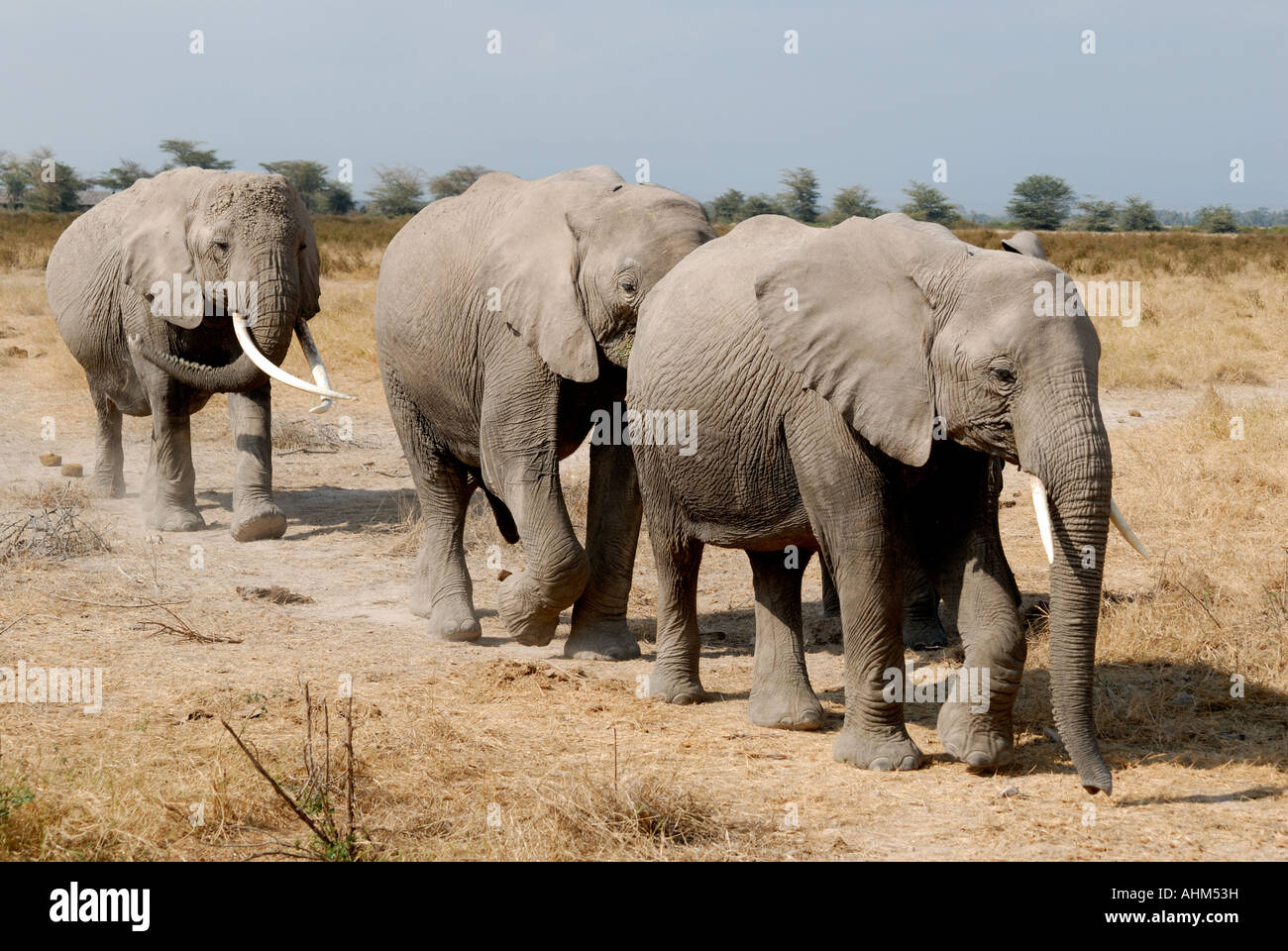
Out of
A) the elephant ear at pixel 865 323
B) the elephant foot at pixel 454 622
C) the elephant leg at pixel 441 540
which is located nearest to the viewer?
the elephant ear at pixel 865 323

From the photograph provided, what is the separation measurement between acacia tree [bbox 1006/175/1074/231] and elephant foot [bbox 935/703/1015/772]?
5514cm

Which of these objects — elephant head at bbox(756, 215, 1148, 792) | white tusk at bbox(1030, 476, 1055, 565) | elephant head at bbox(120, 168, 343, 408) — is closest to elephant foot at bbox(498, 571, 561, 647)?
elephant head at bbox(756, 215, 1148, 792)

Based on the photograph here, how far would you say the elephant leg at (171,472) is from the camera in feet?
37.1

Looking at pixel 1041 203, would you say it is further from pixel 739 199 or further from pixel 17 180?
pixel 17 180

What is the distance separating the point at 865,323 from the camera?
5.76 m

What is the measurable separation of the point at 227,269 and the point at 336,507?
2.43 meters

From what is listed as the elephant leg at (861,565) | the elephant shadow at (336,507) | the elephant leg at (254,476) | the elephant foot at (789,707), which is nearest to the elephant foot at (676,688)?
the elephant foot at (789,707)

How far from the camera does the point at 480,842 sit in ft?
16.7

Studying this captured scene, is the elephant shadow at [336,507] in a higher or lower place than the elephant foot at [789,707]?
lower

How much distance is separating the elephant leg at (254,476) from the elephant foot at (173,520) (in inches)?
11.5

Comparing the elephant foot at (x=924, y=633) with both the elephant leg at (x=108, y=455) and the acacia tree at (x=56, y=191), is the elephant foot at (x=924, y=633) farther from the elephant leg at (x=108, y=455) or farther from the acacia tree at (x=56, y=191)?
the acacia tree at (x=56, y=191)

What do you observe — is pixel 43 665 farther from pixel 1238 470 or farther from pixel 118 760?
pixel 1238 470

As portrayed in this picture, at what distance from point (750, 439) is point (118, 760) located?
2883 mm

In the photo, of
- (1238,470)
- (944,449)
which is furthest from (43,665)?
(1238,470)
